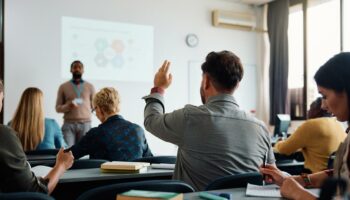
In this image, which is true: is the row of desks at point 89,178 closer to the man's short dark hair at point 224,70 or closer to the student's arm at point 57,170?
the student's arm at point 57,170

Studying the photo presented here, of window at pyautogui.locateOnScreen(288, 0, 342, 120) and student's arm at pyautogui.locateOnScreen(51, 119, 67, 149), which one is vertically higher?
window at pyautogui.locateOnScreen(288, 0, 342, 120)

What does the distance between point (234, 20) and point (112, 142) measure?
5175mm

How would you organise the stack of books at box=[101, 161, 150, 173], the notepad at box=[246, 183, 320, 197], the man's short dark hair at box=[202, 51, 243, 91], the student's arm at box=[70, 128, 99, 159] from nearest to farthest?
the notepad at box=[246, 183, 320, 197] → the man's short dark hair at box=[202, 51, 243, 91] → the stack of books at box=[101, 161, 150, 173] → the student's arm at box=[70, 128, 99, 159]

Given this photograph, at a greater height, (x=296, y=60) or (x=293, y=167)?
(x=296, y=60)

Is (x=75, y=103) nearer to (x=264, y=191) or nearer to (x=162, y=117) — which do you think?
(x=162, y=117)

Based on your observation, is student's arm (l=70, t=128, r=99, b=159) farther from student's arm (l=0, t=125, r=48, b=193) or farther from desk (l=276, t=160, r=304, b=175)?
desk (l=276, t=160, r=304, b=175)

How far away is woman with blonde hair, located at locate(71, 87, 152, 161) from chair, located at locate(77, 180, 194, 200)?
137 centimetres

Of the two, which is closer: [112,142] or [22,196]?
[22,196]

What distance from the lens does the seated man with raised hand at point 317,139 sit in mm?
3342

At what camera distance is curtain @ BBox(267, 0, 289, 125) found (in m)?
7.42

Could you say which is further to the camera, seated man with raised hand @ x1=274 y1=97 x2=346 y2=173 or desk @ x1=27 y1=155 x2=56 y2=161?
seated man with raised hand @ x1=274 y1=97 x2=346 y2=173

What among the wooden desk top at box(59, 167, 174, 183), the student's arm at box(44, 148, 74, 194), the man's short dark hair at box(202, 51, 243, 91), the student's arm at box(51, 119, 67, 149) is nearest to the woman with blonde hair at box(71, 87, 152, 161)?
the wooden desk top at box(59, 167, 174, 183)

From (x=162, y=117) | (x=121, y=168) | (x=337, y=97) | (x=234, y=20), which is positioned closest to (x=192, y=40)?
(x=234, y=20)

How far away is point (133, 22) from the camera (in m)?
6.70
